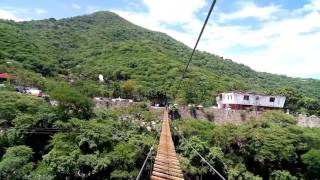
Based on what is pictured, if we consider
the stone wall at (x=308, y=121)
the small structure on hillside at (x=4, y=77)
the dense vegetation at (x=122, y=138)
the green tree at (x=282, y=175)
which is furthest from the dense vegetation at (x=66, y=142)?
the stone wall at (x=308, y=121)

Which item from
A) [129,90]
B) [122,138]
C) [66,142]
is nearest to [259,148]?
[122,138]

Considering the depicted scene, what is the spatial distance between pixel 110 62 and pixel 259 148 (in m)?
35.6

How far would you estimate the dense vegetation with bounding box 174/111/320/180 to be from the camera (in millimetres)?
26519

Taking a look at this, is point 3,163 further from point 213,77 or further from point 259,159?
point 213,77

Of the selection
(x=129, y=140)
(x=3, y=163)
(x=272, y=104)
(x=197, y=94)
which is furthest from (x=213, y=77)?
(x=3, y=163)

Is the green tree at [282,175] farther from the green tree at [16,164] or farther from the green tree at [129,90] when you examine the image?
the green tree at [129,90]

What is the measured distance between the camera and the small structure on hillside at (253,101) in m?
37.0

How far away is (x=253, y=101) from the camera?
37344 millimetres

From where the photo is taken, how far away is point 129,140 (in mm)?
25234

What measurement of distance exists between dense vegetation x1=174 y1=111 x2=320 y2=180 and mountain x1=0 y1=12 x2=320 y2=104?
10.4 meters

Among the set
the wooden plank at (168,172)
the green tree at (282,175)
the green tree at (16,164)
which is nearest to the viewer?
the wooden plank at (168,172)

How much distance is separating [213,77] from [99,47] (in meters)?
21.6

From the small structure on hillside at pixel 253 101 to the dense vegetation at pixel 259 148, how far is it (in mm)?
6985

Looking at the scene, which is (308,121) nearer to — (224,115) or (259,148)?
(224,115)
